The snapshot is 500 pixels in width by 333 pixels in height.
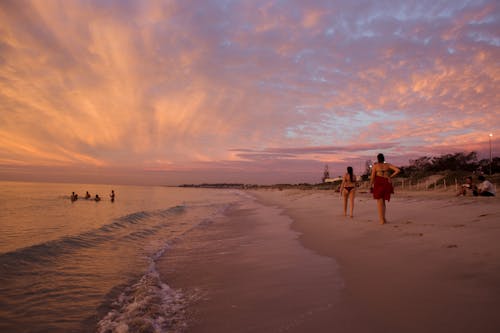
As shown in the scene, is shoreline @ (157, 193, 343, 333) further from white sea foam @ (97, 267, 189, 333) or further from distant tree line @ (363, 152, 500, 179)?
distant tree line @ (363, 152, 500, 179)

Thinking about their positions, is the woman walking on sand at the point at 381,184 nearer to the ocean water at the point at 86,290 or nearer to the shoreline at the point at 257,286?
the shoreline at the point at 257,286

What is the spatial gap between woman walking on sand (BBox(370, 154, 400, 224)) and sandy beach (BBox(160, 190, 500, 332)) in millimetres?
1256

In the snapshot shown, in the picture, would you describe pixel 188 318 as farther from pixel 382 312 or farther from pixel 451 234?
pixel 451 234

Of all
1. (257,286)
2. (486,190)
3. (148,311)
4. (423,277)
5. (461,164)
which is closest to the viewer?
(423,277)

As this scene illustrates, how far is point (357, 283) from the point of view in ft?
13.4

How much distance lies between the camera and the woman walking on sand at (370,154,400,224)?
8586mm

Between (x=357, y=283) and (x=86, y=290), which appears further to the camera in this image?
(x=86, y=290)

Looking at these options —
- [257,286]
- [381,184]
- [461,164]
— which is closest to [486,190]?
[381,184]

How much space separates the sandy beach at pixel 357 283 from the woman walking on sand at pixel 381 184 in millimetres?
1256

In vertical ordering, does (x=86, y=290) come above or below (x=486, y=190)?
below

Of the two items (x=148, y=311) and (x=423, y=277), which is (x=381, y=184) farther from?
(x=148, y=311)

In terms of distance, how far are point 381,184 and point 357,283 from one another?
17.5 feet

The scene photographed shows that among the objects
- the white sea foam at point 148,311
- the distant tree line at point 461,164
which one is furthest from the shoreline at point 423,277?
the distant tree line at point 461,164

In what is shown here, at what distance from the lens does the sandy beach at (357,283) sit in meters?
2.90
